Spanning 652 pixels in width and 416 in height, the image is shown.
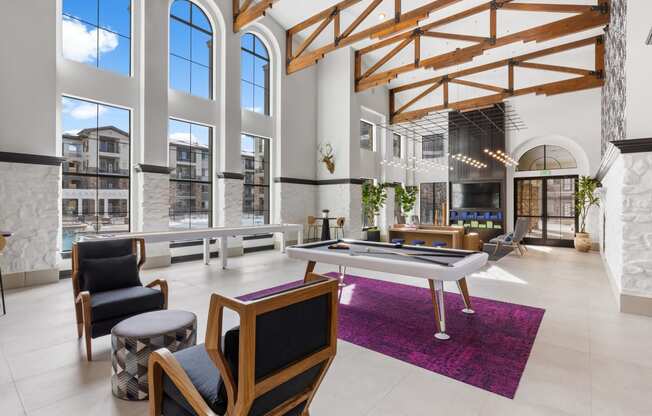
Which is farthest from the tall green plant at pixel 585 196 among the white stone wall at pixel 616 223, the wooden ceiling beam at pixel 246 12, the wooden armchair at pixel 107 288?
the wooden armchair at pixel 107 288

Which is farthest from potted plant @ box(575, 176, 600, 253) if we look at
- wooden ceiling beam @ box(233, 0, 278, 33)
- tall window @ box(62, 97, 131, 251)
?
tall window @ box(62, 97, 131, 251)

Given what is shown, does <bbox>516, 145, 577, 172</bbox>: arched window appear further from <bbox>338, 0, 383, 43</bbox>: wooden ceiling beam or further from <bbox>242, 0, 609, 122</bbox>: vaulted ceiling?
<bbox>338, 0, 383, 43</bbox>: wooden ceiling beam

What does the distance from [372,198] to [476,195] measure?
13.0ft

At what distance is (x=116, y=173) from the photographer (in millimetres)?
6363

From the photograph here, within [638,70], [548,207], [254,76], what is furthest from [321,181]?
[638,70]

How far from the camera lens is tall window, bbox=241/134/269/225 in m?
8.71

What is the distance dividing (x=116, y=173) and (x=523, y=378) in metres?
7.06

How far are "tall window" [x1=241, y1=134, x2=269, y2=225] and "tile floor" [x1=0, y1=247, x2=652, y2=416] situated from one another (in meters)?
4.37

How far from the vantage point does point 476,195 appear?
11.7m

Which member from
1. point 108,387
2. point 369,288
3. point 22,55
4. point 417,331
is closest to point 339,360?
point 417,331

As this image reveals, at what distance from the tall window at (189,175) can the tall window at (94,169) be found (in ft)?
3.14

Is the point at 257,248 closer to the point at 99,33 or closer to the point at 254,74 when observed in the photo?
the point at 254,74

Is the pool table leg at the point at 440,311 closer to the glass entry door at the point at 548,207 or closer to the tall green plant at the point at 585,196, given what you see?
the tall green plant at the point at 585,196

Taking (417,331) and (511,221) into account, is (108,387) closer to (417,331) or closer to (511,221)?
(417,331)
